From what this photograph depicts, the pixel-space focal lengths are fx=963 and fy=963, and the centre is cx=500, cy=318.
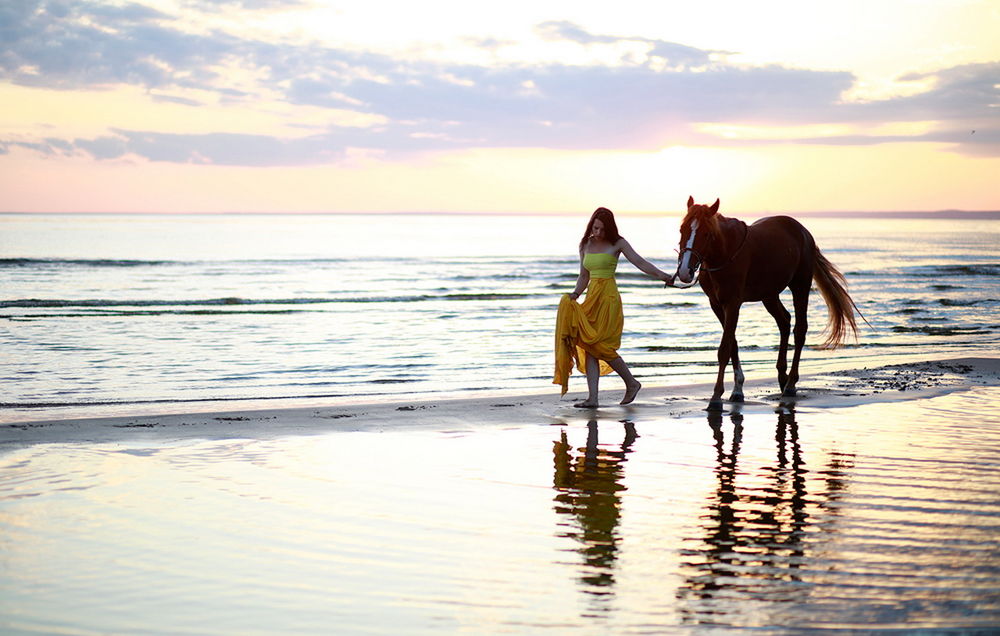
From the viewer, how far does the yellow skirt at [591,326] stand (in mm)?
9852

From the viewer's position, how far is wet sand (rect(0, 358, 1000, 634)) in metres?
4.08

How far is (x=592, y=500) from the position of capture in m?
6.02

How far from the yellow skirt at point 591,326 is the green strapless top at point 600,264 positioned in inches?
2.5

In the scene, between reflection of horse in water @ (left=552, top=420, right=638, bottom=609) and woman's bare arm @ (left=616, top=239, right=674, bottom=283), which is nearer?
reflection of horse in water @ (left=552, top=420, right=638, bottom=609)

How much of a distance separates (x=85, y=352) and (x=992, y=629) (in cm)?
1483

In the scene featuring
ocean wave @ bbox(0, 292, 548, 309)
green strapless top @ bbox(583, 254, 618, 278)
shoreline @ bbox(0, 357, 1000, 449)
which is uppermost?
green strapless top @ bbox(583, 254, 618, 278)

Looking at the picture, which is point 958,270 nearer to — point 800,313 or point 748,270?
point 800,313

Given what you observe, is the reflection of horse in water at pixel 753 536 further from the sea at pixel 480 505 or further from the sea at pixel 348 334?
the sea at pixel 348 334

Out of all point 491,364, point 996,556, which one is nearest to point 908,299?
point 491,364

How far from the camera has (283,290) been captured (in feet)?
109

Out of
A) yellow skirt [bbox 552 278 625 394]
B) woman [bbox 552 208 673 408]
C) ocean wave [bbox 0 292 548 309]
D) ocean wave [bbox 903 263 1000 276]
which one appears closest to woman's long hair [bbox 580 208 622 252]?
woman [bbox 552 208 673 408]

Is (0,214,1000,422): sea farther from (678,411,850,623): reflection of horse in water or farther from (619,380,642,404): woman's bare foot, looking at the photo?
(678,411,850,623): reflection of horse in water

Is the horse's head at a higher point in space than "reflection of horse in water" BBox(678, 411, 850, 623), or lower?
higher

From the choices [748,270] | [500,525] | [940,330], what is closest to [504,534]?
[500,525]
